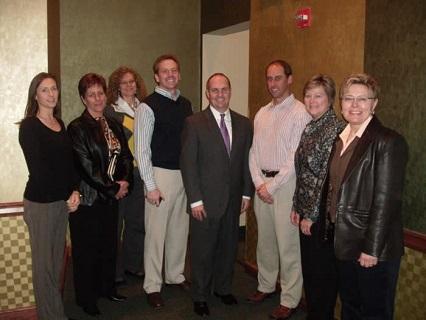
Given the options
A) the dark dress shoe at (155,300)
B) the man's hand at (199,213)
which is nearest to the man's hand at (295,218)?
the man's hand at (199,213)

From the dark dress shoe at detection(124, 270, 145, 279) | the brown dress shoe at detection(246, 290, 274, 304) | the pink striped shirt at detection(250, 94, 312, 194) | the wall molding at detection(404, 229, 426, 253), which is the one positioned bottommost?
the dark dress shoe at detection(124, 270, 145, 279)

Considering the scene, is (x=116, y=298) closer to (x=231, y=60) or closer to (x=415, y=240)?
(x=415, y=240)

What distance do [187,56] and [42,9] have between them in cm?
156

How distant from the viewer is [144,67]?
5.02 metres

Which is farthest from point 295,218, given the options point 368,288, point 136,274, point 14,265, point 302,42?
point 14,265

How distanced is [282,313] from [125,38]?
3236mm

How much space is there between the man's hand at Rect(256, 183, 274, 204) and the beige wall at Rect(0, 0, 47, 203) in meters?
2.62

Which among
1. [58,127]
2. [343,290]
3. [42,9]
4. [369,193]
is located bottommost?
[343,290]

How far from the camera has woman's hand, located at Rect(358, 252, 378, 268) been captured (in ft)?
6.97

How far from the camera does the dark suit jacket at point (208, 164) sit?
3.14 m

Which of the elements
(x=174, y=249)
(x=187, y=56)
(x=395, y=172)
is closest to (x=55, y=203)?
(x=174, y=249)

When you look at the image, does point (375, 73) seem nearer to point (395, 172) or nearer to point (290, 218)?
point (395, 172)

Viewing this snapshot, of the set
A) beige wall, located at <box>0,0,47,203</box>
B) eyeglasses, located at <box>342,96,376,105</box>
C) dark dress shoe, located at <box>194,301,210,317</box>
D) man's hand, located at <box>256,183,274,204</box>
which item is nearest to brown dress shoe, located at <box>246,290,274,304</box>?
dark dress shoe, located at <box>194,301,210,317</box>

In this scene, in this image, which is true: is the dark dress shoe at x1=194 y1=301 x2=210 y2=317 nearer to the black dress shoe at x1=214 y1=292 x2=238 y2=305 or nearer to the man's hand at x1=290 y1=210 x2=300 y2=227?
the black dress shoe at x1=214 y1=292 x2=238 y2=305
